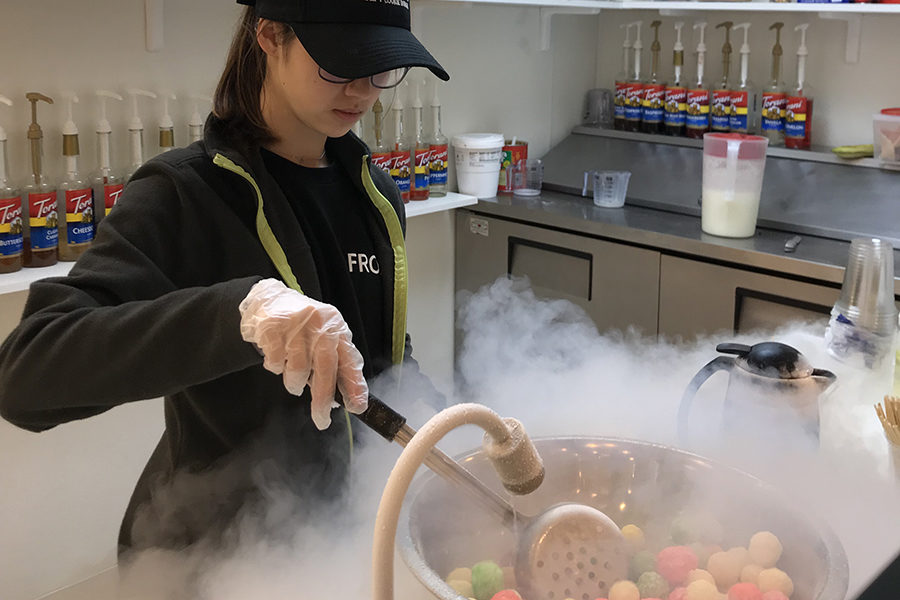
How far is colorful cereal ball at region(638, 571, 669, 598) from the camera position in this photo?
3.29 ft

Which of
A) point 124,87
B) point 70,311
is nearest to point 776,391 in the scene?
point 70,311

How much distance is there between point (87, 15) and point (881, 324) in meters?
1.82

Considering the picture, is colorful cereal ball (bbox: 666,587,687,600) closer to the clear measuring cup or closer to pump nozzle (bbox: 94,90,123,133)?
pump nozzle (bbox: 94,90,123,133)

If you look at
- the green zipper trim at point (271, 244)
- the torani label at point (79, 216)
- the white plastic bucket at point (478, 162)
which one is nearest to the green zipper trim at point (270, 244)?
the green zipper trim at point (271, 244)

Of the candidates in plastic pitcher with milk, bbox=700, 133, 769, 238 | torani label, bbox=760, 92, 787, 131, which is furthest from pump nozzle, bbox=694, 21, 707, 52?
plastic pitcher with milk, bbox=700, 133, 769, 238

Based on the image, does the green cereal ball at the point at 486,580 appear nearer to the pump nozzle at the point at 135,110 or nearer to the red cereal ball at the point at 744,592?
the red cereal ball at the point at 744,592

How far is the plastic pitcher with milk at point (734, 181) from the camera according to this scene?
7.96ft

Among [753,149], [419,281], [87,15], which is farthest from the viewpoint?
[419,281]

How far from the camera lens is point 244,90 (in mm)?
1297

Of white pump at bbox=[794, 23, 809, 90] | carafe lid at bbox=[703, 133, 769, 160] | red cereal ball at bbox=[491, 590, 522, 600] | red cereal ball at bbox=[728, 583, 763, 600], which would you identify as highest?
white pump at bbox=[794, 23, 809, 90]

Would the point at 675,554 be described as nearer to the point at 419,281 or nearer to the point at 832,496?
the point at 832,496

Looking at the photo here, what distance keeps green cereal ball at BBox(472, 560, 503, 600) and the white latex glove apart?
0.29 m

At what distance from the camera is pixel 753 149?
2.42 meters

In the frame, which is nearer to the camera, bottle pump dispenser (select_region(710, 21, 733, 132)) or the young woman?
the young woman
